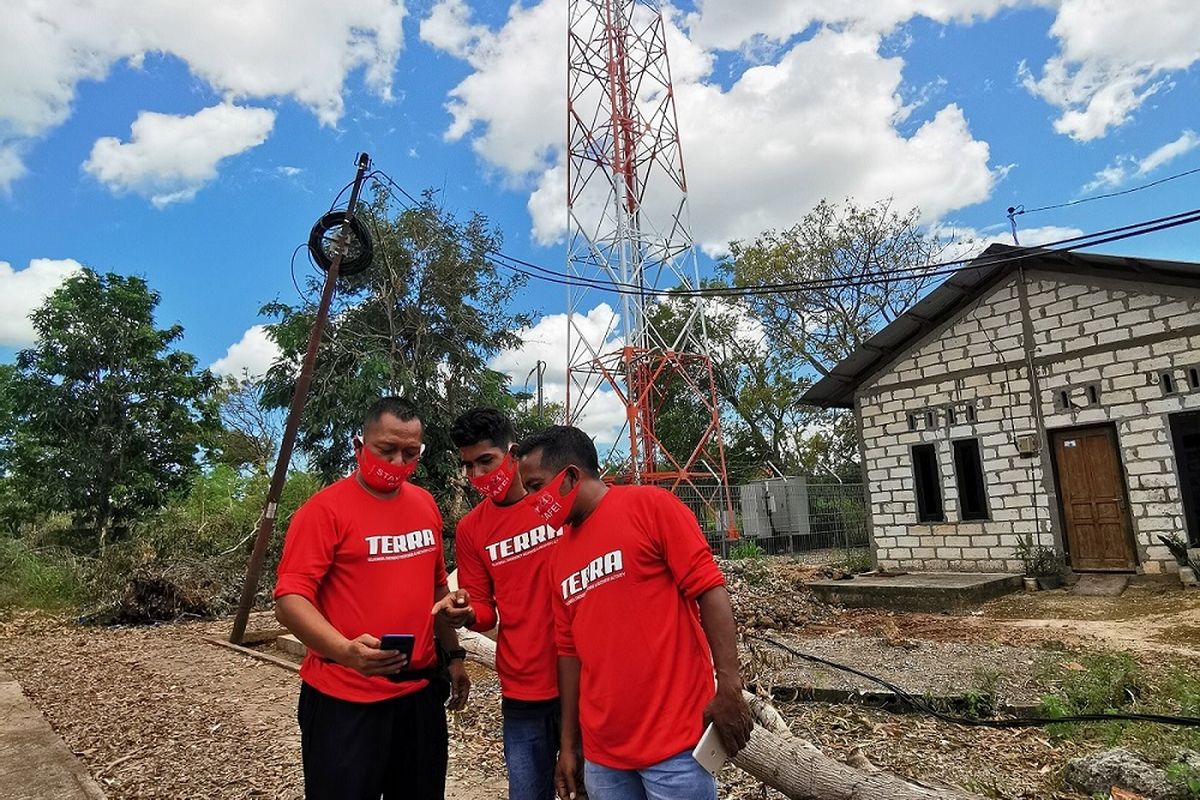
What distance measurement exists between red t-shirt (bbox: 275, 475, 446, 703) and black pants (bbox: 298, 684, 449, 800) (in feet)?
0.19

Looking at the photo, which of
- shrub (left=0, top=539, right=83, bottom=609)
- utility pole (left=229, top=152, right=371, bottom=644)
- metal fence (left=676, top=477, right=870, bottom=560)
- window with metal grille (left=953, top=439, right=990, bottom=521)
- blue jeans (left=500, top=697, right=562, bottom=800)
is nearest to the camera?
blue jeans (left=500, top=697, right=562, bottom=800)

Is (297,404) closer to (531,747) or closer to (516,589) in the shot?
(516,589)

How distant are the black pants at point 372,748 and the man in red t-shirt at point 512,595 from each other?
0.95 ft

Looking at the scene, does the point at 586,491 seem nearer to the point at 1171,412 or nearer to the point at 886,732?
the point at 886,732

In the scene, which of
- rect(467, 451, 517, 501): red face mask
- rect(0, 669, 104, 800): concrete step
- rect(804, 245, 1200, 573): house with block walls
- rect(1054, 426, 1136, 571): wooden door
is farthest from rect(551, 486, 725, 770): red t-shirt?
rect(1054, 426, 1136, 571): wooden door

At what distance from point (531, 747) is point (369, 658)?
0.79 m

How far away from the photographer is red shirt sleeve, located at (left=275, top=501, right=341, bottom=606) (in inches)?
102

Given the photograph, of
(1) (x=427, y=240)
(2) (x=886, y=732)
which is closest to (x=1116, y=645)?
(2) (x=886, y=732)

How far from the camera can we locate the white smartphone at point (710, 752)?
225 cm

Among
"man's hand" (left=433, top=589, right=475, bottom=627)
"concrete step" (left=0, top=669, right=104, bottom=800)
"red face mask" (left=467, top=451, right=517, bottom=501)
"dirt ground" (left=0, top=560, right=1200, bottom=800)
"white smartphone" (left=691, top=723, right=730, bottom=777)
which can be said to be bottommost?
"concrete step" (left=0, top=669, right=104, bottom=800)

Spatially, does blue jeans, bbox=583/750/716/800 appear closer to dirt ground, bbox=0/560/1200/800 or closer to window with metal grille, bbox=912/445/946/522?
dirt ground, bbox=0/560/1200/800

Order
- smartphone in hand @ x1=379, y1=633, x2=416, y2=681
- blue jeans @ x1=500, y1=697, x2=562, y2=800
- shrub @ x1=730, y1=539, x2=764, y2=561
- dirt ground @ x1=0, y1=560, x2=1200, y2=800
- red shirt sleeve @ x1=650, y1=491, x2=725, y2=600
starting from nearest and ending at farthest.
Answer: red shirt sleeve @ x1=650, y1=491, x2=725, y2=600, smartphone in hand @ x1=379, y1=633, x2=416, y2=681, blue jeans @ x1=500, y1=697, x2=562, y2=800, dirt ground @ x1=0, y1=560, x2=1200, y2=800, shrub @ x1=730, y1=539, x2=764, y2=561

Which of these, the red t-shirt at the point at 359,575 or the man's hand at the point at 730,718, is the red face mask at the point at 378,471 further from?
the man's hand at the point at 730,718

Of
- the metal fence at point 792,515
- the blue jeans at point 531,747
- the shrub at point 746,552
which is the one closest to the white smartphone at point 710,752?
the blue jeans at point 531,747
